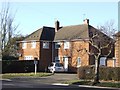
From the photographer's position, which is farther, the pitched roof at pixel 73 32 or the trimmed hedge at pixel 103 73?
the pitched roof at pixel 73 32

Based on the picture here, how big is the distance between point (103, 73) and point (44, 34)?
26.6m

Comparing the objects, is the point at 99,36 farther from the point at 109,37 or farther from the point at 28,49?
the point at 28,49

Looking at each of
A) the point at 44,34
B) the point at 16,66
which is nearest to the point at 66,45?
the point at 44,34

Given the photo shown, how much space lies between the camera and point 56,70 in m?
53.8

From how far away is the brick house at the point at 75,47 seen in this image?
52.5 meters

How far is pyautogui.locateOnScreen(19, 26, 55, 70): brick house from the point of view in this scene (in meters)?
58.5

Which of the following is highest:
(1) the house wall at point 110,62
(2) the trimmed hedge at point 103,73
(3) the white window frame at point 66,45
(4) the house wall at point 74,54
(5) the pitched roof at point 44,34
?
(5) the pitched roof at point 44,34

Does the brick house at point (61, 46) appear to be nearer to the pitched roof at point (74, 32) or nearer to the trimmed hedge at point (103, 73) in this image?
the pitched roof at point (74, 32)

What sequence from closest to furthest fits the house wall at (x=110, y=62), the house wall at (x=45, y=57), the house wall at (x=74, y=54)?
the house wall at (x=110, y=62) → the house wall at (x=74, y=54) → the house wall at (x=45, y=57)

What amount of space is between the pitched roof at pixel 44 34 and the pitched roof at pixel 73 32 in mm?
1187

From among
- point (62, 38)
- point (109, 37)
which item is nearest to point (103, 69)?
point (109, 37)

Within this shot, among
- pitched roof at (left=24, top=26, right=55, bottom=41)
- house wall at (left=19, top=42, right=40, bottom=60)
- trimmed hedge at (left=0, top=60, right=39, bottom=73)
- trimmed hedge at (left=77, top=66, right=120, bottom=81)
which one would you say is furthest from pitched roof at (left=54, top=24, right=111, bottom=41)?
trimmed hedge at (left=77, top=66, right=120, bottom=81)

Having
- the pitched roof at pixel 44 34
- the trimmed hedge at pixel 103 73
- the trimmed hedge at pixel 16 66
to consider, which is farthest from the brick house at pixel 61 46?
the trimmed hedge at pixel 103 73

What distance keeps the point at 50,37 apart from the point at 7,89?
37071mm
